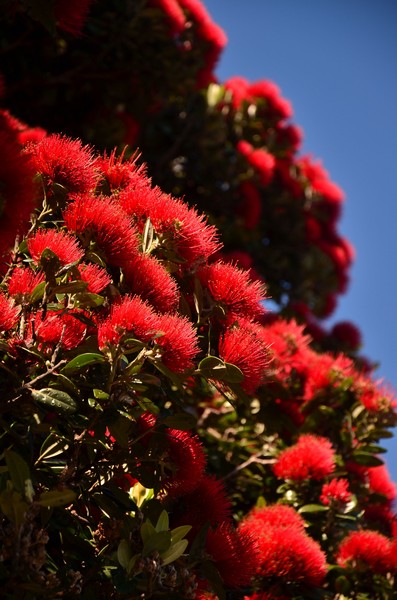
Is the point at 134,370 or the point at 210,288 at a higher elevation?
the point at 210,288

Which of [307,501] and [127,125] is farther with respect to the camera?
[127,125]

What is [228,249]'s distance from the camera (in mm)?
5297

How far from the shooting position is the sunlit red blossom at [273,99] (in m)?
5.59

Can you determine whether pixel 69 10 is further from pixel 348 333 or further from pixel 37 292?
pixel 348 333

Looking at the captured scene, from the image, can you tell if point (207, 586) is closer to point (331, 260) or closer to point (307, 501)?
point (307, 501)

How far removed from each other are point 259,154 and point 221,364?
359 centimetres

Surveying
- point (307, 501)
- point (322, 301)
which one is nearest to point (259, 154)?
point (322, 301)

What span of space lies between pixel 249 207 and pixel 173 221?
3201 mm

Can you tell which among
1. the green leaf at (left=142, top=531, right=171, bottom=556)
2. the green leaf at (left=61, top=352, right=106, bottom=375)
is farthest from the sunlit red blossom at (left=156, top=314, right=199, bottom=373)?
the green leaf at (left=142, top=531, right=171, bottom=556)

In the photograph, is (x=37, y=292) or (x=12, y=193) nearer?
(x=12, y=193)

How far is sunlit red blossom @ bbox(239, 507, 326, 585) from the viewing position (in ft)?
7.53

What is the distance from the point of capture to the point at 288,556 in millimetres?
2297

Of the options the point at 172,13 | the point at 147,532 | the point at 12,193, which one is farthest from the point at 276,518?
the point at 172,13

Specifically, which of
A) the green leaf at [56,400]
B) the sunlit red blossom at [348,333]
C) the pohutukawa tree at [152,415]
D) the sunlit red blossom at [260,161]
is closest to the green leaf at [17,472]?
the pohutukawa tree at [152,415]
